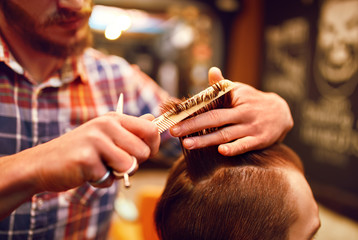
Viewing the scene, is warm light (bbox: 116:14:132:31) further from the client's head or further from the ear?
the client's head

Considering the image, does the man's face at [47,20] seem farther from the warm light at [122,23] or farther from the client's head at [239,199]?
the client's head at [239,199]

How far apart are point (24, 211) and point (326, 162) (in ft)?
9.84

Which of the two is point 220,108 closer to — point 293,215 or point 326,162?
point 293,215

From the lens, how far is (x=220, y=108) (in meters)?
0.95

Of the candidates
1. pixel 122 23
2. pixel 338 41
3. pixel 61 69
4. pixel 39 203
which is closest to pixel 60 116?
pixel 61 69

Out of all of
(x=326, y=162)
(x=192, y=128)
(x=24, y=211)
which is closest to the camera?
(x=192, y=128)

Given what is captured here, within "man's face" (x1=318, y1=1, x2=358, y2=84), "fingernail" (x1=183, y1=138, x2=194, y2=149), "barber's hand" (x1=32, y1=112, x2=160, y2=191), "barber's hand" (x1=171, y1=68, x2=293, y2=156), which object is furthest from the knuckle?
"man's face" (x1=318, y1=1, x2=358, y2=84)

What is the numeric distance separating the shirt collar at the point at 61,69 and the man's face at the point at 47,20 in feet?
0.31

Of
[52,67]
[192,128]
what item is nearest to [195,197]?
[192,128]

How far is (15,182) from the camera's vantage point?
664 mm

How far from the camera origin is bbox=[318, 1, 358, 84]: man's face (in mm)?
2799

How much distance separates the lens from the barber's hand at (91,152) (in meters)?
0.63

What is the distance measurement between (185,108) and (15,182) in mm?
447

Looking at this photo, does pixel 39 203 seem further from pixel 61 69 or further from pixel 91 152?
pixel 91 152
